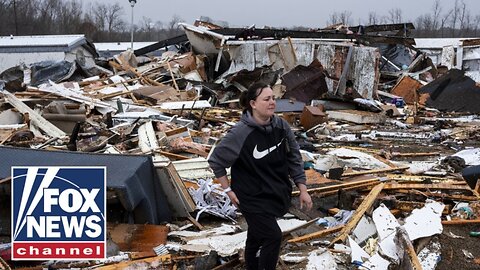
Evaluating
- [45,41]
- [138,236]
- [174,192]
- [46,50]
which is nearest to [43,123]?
[174,192]

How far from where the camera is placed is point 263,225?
3.52 m

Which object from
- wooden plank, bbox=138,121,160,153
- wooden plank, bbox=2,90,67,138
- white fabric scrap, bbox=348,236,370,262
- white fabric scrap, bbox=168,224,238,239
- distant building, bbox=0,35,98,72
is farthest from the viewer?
distant building, bbox=0,35,98,72

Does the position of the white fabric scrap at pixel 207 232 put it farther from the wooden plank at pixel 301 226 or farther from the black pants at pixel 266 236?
the black pants at pixel 266 236

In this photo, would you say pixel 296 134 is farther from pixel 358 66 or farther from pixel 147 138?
pixel 358 66

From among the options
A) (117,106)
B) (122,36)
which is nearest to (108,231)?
(117,106)

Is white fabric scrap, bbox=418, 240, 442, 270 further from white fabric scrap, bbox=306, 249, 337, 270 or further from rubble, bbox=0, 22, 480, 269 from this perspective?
white fabric scrap, bbox=306, 249, 337, 270

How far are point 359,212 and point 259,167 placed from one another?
2266 millimetres

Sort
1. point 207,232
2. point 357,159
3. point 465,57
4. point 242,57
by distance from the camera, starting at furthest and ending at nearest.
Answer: point 465,57
point 242,57
point 357,159
point 207,232

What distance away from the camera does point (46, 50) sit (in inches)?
1060

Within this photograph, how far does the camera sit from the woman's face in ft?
11.5

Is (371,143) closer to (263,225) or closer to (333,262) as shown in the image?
(333,262)

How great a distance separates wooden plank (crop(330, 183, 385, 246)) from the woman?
1524 millimetres

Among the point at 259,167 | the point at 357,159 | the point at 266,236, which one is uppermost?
the point at 259,167

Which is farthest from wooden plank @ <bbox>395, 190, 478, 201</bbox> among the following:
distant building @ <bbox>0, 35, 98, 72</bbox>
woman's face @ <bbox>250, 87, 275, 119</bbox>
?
distant building @ <bbox>0, 35, 98, 72</bbox>
